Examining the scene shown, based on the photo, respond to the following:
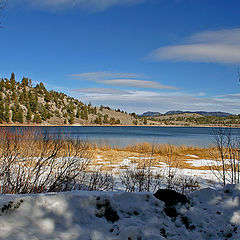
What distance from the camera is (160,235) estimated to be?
2109 millimetres

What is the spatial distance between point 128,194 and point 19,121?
93.1 metres

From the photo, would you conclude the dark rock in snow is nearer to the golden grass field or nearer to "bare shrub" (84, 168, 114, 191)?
"bare shrub" (84, 168, 114, 191)

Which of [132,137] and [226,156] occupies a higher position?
[226,156]

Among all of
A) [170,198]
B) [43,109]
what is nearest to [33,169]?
[170,198]

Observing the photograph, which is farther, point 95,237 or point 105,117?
point 105,117

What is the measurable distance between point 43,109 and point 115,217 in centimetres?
10829

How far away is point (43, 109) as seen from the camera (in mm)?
104562

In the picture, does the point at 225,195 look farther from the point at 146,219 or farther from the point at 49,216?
the point at 49,216

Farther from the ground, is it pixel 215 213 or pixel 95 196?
pixel 95 196

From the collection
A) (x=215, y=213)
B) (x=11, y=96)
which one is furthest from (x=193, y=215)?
(x=11, y=96)

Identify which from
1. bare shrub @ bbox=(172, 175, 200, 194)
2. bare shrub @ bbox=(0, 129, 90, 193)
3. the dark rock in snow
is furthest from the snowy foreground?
bare shrub @ bbox=(172, 175, 200, 194)

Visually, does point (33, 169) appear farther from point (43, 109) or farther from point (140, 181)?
point (43, 109)

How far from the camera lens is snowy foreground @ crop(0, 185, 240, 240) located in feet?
6.48

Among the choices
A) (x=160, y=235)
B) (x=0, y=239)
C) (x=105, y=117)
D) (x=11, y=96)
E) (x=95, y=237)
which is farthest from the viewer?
(x=105, y=117)
